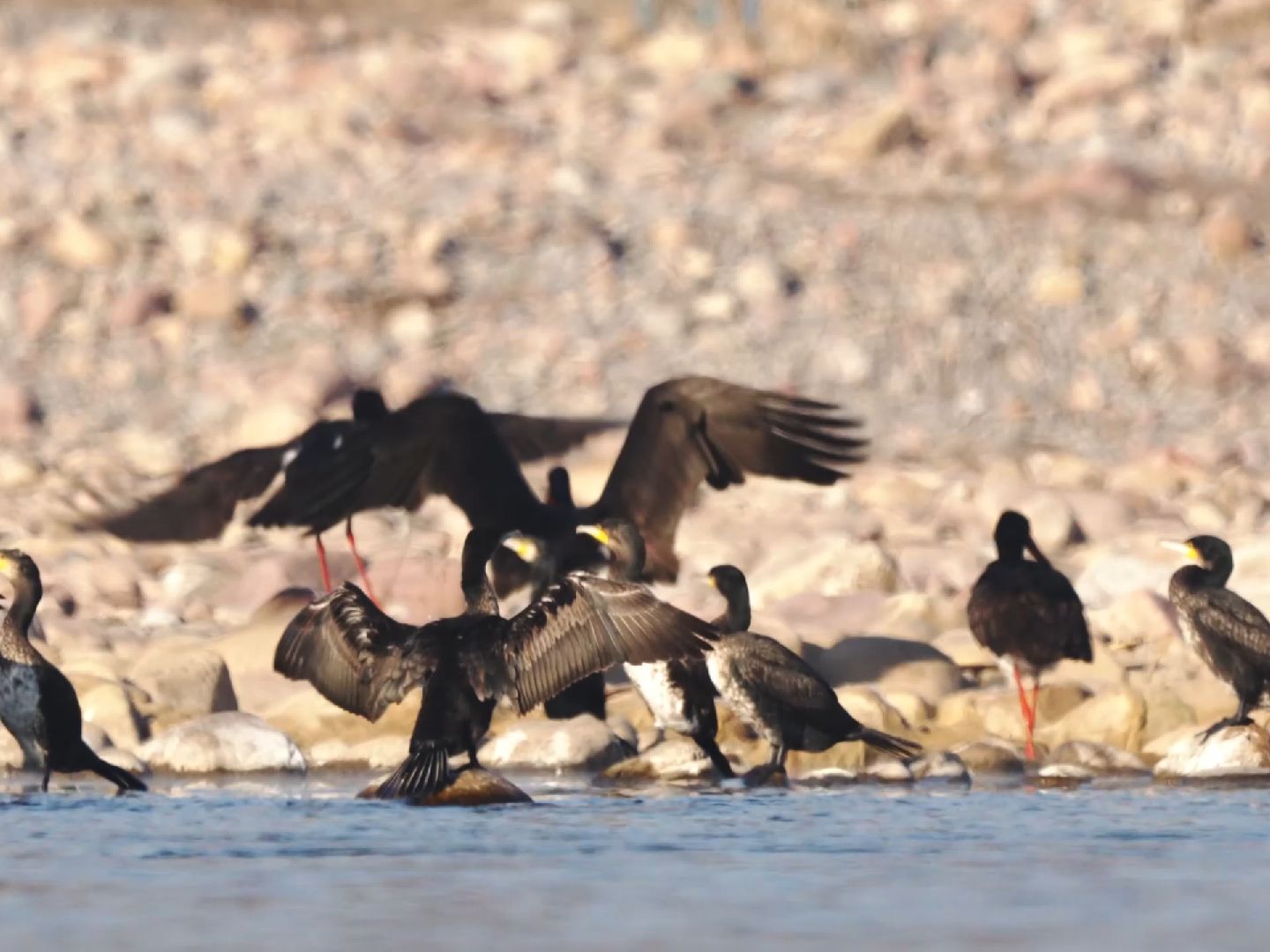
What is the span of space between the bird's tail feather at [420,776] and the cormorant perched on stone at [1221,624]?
332cm

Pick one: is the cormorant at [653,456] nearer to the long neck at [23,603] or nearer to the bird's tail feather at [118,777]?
the long neck at [23,603]

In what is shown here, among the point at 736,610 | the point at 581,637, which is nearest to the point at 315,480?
the point at 736,610

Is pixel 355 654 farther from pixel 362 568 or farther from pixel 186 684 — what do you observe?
pixel 362 568

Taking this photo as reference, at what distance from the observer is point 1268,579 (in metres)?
16.9

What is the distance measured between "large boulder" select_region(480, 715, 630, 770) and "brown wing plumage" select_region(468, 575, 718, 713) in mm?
1795

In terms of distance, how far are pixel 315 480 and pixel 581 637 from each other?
3637mm

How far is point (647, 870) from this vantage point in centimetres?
895

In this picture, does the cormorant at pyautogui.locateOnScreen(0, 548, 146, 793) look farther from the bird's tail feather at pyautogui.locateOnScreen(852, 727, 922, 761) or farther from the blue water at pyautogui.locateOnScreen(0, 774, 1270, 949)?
the bird's tail feather at pyautogui.locateOnScreen(852, 727, 922, 761)

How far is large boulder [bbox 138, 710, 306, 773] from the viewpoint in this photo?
41.2 ft

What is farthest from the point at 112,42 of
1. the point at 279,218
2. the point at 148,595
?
the point at 148,595

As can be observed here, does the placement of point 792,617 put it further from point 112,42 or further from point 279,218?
point 112,42

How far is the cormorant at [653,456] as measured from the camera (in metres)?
14.2

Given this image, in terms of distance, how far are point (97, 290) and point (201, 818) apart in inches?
598

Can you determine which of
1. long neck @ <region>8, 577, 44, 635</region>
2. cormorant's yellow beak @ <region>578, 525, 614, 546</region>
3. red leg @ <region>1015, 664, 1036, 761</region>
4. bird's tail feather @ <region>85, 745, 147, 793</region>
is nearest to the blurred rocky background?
red leg @ <region>1015, 664, 1036, 761</region>
